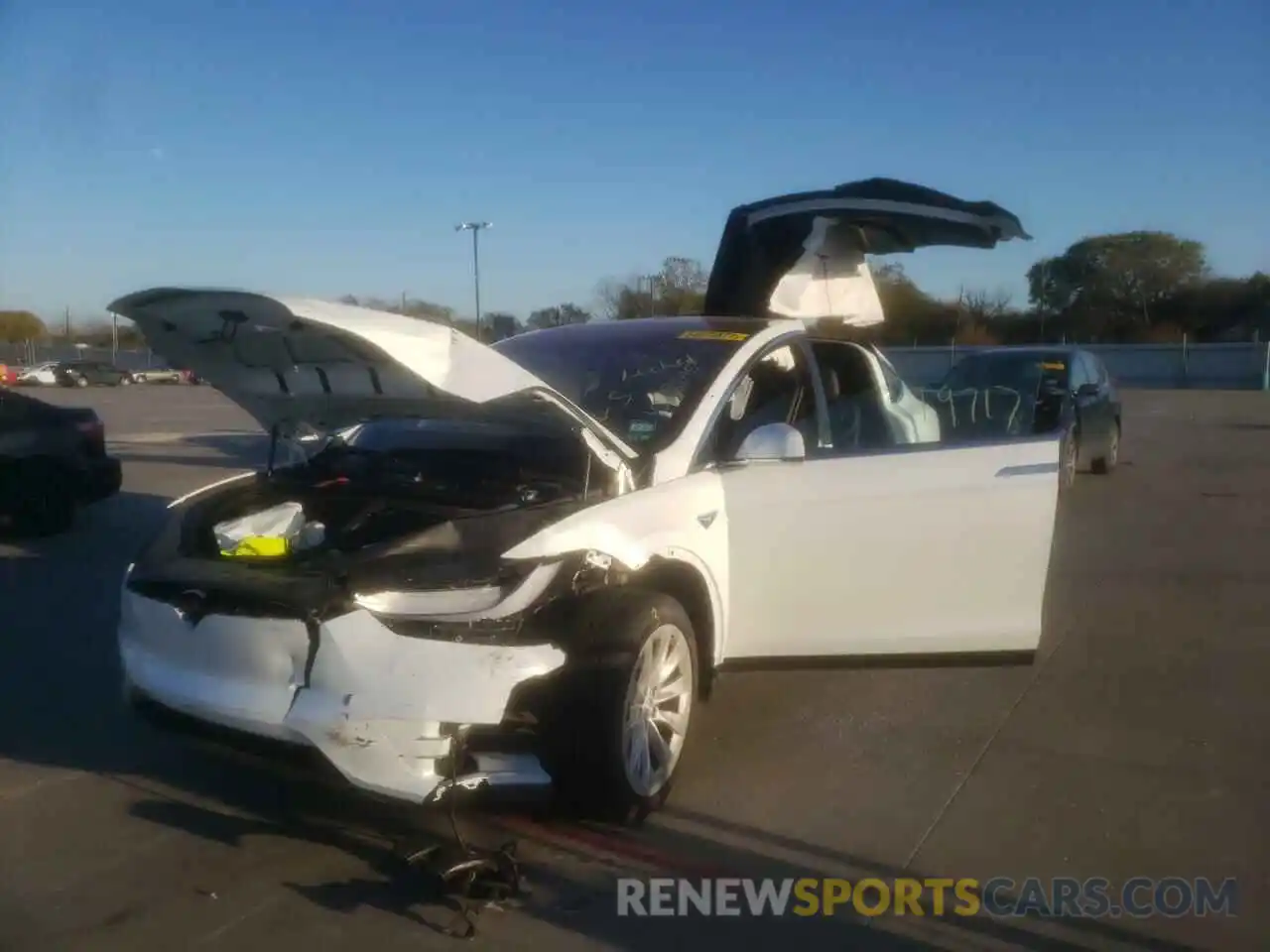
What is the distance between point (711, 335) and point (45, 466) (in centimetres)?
660

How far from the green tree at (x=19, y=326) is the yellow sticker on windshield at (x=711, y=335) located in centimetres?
7902

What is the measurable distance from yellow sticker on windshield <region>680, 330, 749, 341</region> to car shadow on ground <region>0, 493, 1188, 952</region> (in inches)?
83.0

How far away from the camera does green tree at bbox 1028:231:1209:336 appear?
5588 centimetres

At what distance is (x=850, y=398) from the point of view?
6.11 metres

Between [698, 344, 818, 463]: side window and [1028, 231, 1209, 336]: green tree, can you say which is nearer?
[698, 344, 818, 463]: side window

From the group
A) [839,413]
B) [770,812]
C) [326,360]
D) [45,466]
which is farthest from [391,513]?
[45,466]

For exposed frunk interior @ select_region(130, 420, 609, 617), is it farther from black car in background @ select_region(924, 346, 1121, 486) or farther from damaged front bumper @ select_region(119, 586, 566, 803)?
black car in background @ select_region(924, 346, 1121, 486)

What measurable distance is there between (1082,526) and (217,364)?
26.7 feet

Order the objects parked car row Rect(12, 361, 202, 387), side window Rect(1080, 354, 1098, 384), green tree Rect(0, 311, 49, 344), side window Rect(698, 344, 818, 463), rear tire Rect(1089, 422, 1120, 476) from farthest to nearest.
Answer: green tree Rect(0, 311, 49, 344) → parked car row Rect(12, 361, 202, 387) → rear tire Rect(1089, 422, 1120, 476) → side window Rect(1080, 354, 1098, 384) → side window Rect(698, 344, 818, 463)

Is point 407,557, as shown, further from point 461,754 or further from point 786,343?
point 786,343

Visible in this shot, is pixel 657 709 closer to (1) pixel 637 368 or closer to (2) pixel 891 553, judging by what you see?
(2) pixel 891 553

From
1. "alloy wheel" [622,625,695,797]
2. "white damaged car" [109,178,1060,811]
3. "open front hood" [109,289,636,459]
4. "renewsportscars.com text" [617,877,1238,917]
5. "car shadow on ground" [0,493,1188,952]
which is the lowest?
"renewsportscars.com text" [617,877,1238,917]

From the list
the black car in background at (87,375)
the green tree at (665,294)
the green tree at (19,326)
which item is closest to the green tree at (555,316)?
the green tree at (665,294)

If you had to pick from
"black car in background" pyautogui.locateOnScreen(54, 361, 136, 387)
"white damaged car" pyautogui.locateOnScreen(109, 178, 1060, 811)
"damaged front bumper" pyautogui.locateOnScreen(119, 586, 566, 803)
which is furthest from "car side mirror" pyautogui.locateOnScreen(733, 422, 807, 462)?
"black car in background" pyautogui.locateOnScreen(54, 361, 136, 387)
